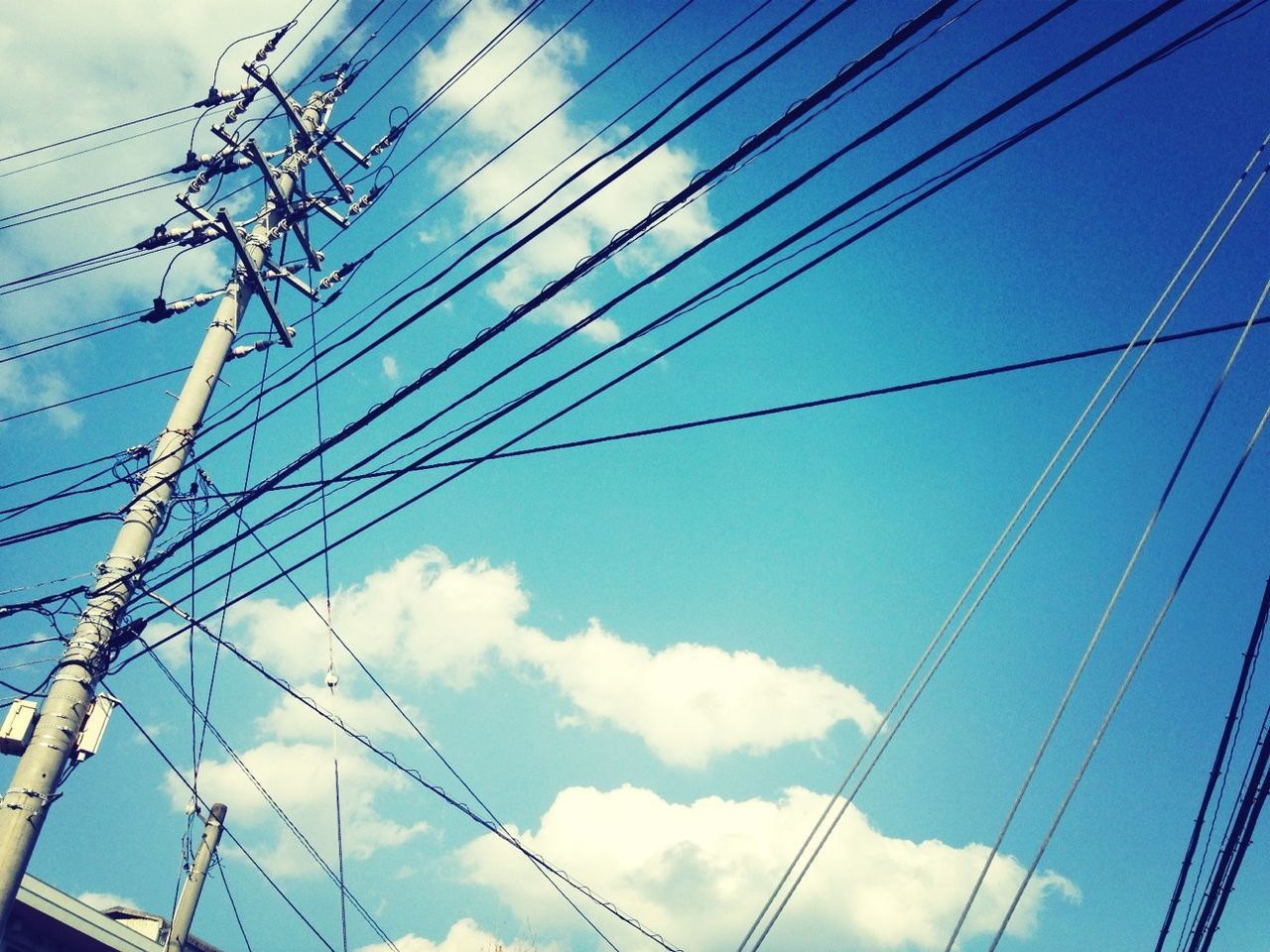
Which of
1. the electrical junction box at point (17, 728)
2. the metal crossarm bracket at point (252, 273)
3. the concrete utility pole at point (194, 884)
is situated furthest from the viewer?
the concrete utility pole at point (194, 884)

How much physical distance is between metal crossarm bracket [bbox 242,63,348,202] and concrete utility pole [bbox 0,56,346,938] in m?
0.01

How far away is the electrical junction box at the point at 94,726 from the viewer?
6.44 metres

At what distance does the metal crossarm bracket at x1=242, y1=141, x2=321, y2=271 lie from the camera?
8.66 metres

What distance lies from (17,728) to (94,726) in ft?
1.64

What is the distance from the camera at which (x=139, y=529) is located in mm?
7168

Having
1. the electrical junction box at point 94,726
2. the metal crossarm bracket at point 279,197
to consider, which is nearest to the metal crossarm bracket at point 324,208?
the metal crossarm bracket at point 279,197

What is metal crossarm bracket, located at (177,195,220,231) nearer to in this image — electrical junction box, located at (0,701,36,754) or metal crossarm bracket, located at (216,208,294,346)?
metal crossarm bracket, located at (216,208,294,346)

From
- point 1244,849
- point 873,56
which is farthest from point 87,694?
point 1244,849

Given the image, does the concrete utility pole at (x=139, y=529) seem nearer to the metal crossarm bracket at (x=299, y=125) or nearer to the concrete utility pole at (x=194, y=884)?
the metal crossarm bracket at (x=299, y=125)

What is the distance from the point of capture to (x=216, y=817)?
1115 centimetres

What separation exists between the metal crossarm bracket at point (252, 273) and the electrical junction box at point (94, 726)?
3.83 metres

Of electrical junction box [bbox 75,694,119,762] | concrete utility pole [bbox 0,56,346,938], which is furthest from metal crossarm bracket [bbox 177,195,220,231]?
electrical junction box [bbox 75,694,119,762]

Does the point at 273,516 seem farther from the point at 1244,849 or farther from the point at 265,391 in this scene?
the point at 1244,849

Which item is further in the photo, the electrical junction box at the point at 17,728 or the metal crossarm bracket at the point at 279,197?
the metal crossarm bracket at the point at 279,197
